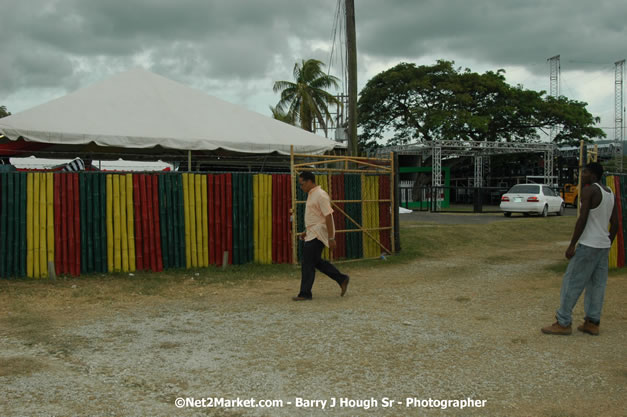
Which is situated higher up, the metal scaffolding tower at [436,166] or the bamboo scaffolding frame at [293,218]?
the metal scaffolding tower at [436,166]

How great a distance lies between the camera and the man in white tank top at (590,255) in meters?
5.75

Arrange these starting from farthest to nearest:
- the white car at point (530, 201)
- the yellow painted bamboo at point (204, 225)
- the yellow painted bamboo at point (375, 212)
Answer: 1. the white car at point (530, 201)
2. the yellow painted bamboo at point (375, 212)
3. the yellow painted bamboo at point (204, 225)

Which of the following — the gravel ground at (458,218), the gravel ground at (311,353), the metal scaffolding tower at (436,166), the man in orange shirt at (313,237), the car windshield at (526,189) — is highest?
the metal scaffolding tower at (436,166)

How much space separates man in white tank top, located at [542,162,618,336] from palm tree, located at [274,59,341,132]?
28038 mm

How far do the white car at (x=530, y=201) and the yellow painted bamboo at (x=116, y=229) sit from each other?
16929 millimetres

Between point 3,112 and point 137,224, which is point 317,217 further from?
point 3,112

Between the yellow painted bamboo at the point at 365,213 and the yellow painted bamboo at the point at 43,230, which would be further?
the yellow painted bamboo at the point at 365,213

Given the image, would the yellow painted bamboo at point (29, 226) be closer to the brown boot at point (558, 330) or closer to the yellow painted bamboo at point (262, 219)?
the yellow painted bamboo at point (262, 219)

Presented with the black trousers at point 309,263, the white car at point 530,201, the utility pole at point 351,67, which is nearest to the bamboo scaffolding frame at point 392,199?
the utility pole at point 351,67

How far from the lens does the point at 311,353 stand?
205 inches

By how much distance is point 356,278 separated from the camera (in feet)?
32.3

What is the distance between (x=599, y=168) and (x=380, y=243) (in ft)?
22.0

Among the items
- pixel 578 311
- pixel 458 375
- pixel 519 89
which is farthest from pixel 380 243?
pixel 519 89

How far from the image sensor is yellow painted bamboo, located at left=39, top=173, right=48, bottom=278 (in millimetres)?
9352
